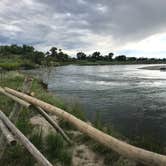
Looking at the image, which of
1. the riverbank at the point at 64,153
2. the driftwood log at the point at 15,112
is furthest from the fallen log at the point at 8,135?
the riverbank at the point at 64,153

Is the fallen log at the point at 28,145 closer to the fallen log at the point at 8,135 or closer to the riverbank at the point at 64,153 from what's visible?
the fallen log at the point at 8,135

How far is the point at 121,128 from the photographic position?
31.8 ft

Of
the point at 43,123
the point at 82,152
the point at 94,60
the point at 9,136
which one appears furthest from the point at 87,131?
the point at 94,60

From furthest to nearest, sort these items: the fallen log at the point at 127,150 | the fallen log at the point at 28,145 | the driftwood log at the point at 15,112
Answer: the driftwood log at the point at 15,112
the fallen log at the point at 28,145
the fallen log at the point at 127,150

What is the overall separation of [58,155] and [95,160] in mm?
825

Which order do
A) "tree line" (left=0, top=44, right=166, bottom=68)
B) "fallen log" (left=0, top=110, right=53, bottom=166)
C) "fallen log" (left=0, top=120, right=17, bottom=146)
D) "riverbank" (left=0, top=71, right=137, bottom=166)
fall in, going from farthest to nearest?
"tree line" (left=0, top=44, right=166, bottom=68) → "riverbank" (left=0, top=71, right=137, bottom=166) → "fallen log" (left=0, top=120, right=17, bottom=146) → "fallen log" (left=0, top=110, right=53, bottom=166)

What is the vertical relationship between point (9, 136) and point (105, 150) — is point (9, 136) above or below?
above

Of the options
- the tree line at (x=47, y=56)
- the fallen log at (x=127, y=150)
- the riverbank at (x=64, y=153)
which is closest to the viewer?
the fallen log at (x=127, y=150)

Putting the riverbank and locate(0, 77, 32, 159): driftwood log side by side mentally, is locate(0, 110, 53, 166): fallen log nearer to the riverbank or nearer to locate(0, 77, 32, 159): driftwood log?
locate(0, 77, 32, 159): driftwood log

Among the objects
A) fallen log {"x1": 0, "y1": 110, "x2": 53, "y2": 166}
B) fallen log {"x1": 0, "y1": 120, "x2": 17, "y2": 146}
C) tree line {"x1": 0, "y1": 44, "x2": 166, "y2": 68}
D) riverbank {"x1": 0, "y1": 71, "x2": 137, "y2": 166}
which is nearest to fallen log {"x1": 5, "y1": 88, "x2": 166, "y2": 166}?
fallen log {"x1": 0, "y1": 110, "x2": 53, "y2": 166}

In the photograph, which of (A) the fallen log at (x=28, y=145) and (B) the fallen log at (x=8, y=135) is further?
(B) the fallen log at (x=8, y=135)

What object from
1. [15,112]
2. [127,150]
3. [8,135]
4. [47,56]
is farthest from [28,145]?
[47,56]

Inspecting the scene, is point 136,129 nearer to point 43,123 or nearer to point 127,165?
point 43,123

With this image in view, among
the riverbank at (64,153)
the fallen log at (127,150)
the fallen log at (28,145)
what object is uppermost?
the fallen log at (127,150)
